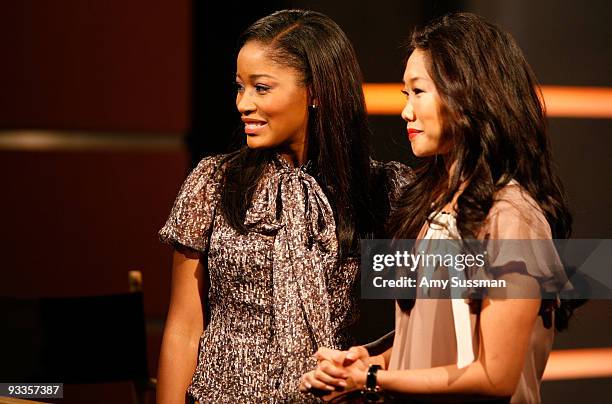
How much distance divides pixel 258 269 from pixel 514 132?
62cm

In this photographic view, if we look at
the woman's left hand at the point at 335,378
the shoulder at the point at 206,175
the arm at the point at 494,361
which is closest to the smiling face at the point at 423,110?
the arm at the point at 494,361

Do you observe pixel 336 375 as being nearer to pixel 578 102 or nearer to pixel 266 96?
pixel 266 96

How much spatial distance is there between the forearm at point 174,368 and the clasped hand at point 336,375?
1.35ft

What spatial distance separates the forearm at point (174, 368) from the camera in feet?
6.26

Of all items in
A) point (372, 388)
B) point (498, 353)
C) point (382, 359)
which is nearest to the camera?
point (498, 353)

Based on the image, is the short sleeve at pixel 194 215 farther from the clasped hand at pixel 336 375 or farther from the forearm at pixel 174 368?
the clasped hand at pixel 336 375

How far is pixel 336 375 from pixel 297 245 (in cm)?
33

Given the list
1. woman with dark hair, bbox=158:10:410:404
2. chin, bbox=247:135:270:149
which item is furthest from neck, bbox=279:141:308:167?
chin, bbox=247:135:270:149

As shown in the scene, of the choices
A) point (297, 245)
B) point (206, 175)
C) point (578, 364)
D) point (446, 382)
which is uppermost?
point (206, 175)

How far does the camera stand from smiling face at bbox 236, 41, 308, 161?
1770 mm

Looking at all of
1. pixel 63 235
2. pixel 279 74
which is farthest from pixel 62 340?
pixel 279 74

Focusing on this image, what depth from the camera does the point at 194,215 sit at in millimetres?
1858

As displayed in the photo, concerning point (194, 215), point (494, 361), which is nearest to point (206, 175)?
point (194, 215)

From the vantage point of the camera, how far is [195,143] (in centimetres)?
260
